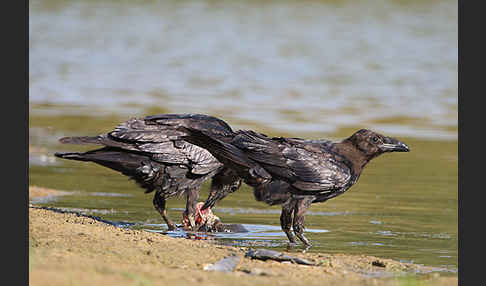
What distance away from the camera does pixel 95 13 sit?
143 ft

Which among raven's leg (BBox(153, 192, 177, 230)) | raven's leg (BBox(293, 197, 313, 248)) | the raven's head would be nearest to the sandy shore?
raven's leg (BBox(293, 197, 313, 248))

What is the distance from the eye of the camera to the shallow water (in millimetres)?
9945

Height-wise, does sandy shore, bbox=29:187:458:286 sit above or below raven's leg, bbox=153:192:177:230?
below

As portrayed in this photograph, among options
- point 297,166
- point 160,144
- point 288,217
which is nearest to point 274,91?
point 160,144

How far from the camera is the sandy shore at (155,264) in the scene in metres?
5.54

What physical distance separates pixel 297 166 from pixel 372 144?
0.88 metres

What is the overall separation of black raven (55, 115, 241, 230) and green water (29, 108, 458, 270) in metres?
0.46

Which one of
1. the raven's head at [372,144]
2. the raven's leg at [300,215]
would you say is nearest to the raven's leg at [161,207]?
the raven's leg at [300,215]

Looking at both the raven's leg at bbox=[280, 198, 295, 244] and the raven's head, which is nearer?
the raven's leg at bbox=[280, 198, 295, 244]

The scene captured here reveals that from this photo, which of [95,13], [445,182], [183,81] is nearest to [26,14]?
[445,182]

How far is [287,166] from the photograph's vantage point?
8.26m

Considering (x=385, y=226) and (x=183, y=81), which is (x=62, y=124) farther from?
(x=385, y=226)

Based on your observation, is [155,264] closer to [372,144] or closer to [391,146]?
[372,144]

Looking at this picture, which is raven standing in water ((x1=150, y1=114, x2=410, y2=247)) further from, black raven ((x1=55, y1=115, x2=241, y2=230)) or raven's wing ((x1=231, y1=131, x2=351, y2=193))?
black raven ((x1=55, y1=115, x2=241, y2=230))
